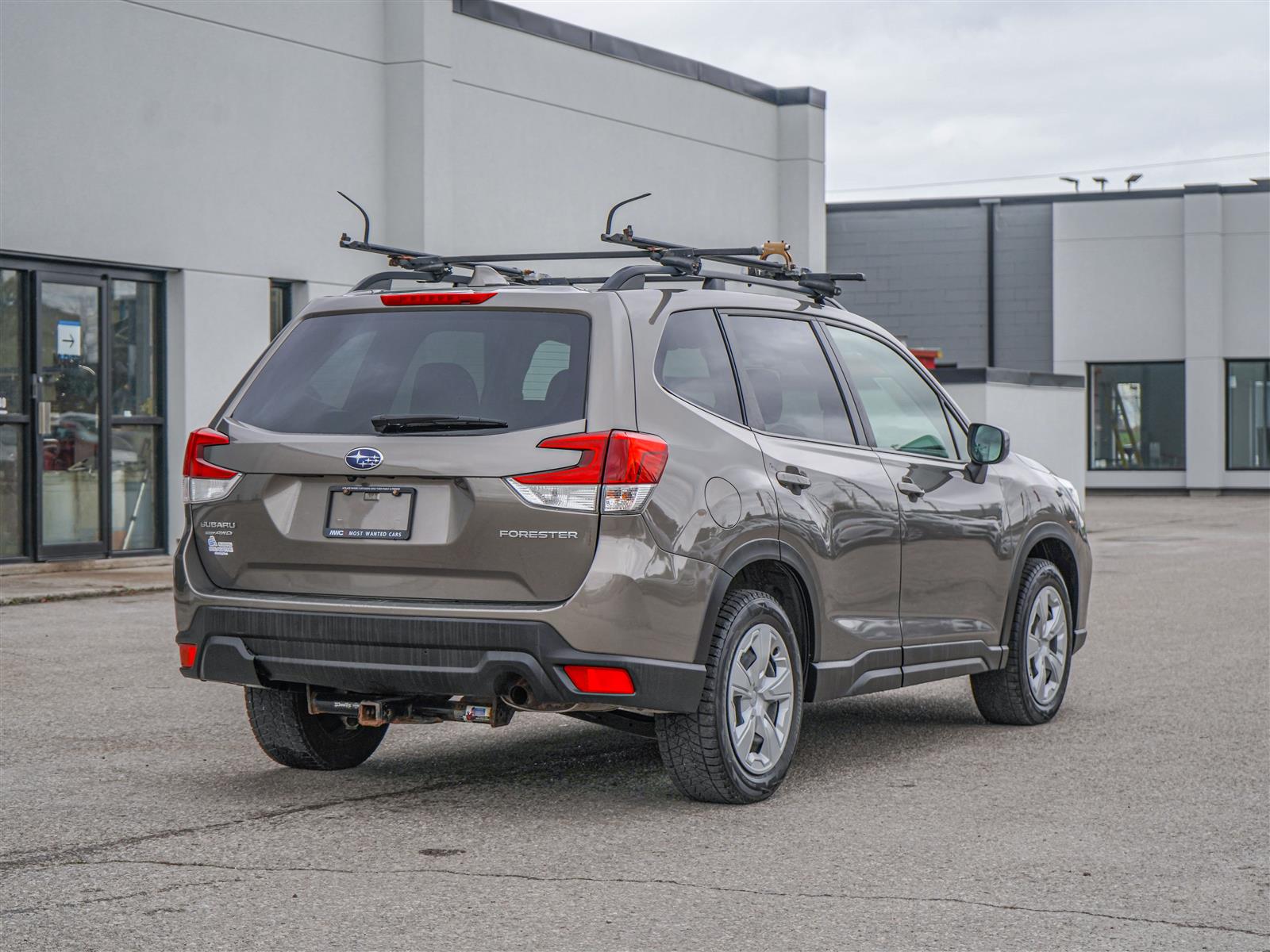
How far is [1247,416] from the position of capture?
38531 mm

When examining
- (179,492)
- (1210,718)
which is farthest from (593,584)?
(179,492)

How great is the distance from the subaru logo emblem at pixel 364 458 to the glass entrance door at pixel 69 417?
1084 centimetres

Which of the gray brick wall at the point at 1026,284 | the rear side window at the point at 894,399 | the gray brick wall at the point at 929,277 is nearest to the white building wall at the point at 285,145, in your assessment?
the rear side window at the point at 894,399

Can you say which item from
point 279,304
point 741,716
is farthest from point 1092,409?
point 741,716

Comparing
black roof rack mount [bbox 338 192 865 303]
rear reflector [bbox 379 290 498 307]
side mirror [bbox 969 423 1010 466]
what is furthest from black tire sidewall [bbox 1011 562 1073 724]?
rear reflector [bbox 379 290 498 307]

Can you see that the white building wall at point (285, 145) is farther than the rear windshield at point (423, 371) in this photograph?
Yes

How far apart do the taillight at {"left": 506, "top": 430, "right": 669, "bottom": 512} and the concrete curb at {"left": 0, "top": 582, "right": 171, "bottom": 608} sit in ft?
28.6

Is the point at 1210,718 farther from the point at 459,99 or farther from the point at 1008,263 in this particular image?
the point at 1008,263

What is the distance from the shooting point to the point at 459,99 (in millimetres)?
20578

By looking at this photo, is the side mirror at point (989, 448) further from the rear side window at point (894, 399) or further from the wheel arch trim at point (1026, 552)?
the wheel arch trim at point (1026, 552)

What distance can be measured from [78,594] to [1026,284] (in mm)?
29703

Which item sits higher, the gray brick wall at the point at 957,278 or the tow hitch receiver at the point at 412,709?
the gray brick wall at the point at 957,278

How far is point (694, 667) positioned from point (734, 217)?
20.5 metres

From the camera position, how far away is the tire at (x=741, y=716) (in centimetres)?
605
